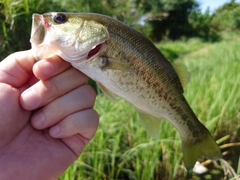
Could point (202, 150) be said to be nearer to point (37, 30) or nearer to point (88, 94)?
point (88, 94)

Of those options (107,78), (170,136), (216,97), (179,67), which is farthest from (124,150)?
(107,78)

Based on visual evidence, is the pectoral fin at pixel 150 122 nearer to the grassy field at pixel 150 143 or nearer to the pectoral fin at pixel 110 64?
the pectoral fin at pixel 110 64

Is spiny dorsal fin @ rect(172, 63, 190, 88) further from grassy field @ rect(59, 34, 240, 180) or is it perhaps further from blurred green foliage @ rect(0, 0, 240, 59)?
A: blurred green foliage @ rect(0, 0, 240, 59)

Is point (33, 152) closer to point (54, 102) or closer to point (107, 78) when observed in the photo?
point (54, 102)

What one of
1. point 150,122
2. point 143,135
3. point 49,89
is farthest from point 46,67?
point 143,135

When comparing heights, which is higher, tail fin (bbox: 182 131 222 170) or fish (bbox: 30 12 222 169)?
fish (bbox: 30 12 222 169)

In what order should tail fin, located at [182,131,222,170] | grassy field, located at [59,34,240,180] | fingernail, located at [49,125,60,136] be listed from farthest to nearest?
1. grassy field, located at [59,34,240,180]
2. tail fin, located at [182,131,222,170]
3. fingernail, located at [49,125,60,136]

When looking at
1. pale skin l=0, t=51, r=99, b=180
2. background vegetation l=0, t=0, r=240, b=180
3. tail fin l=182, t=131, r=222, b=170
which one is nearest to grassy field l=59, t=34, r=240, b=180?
background vegetation l=0, t=0, r=240, b=180
